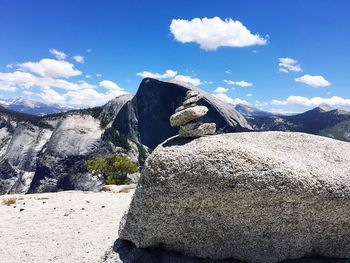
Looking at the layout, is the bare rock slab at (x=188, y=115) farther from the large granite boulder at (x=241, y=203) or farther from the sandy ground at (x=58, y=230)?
the sandy ground at (x=58, y=230)

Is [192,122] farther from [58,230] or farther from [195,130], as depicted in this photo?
[58,230]

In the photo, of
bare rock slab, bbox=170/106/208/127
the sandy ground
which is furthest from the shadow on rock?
bare rock slab, bbox=170/106/208/127

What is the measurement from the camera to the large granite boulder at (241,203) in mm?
17641

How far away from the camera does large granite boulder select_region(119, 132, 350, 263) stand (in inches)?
695

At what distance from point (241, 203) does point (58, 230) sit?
1367 cm

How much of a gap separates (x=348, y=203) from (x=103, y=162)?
72672 mm

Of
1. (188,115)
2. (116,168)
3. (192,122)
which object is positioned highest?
(188,115)

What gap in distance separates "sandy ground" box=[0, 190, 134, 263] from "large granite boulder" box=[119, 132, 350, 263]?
4861 millimetres

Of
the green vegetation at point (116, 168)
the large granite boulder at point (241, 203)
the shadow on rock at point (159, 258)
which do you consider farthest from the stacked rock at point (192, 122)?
the green vegetation at point (116, 168)

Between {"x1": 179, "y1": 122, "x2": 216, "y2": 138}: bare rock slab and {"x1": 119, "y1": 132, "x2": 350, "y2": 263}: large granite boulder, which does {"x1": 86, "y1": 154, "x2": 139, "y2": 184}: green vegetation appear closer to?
{"x1": 179, "y1": 122, "x2": 216, "y2": 138}: bare rock slab

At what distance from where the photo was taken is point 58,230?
1016 inches

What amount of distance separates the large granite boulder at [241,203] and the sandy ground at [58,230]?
486cm

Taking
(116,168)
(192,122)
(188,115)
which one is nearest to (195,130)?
(192,122)

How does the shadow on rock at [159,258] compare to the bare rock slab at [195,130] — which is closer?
the shadow on rock at [159,258]
